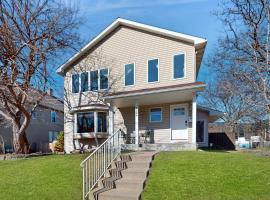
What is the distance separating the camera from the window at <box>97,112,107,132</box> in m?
17.4

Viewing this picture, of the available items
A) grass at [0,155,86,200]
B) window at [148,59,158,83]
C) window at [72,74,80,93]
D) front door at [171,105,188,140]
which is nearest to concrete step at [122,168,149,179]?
grass at [0,155,86,200]

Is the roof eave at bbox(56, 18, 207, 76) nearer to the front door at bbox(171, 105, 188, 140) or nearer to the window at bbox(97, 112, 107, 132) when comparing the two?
the front door at bbox(171, 105, 188, 140)

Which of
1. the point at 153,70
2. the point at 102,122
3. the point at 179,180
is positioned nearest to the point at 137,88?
the point at 153,70

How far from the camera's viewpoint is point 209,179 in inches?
295

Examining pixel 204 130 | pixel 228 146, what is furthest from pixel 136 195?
pixel 228 146

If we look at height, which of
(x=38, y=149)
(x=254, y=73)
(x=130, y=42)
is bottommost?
(x=38, y=149)

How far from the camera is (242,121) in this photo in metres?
33.9

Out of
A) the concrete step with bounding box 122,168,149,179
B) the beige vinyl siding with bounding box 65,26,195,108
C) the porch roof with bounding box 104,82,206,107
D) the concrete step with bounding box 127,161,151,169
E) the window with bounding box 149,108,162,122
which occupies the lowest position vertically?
the concrete step with bounding box 122,168,149,179

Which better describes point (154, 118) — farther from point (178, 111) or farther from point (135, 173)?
point (135, 173)

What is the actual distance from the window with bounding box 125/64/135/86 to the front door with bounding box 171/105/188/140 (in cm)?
298

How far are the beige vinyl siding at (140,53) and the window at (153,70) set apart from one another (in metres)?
0.20

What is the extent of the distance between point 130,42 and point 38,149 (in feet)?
62.0

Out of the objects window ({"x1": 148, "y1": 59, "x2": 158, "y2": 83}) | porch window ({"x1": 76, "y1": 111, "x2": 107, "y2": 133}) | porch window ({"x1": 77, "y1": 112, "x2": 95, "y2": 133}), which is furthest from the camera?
porch window ({"x1": 77, "y1": 112, "x2": 95, "y2": 133})

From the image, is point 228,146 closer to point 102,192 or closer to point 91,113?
point 91,113
